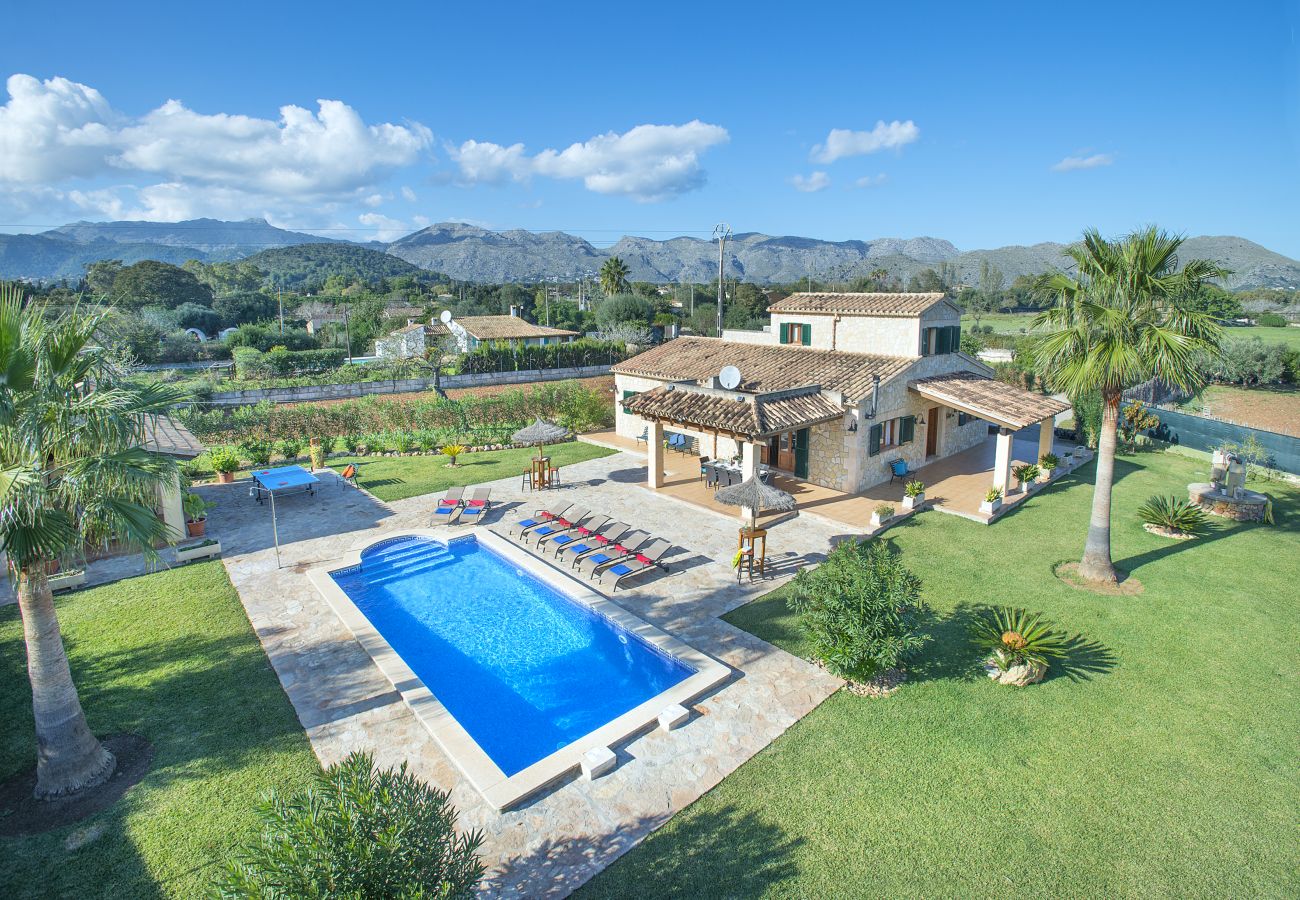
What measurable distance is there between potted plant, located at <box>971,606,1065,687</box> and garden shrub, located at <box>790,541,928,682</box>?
1.31 m

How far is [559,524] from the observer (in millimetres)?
17609

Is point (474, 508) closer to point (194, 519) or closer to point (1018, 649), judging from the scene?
point (194, 519)

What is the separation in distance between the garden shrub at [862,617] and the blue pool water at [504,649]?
8.35 feet

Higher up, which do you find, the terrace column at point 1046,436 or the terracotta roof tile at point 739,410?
the terracotta roof tile at point 739,410

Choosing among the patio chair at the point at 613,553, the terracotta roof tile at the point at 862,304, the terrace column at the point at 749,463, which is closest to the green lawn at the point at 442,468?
the terrace column at the point at 749,463

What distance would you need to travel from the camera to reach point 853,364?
74.2 ft

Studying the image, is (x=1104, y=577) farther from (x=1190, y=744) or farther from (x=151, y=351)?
(x=151, y=351)

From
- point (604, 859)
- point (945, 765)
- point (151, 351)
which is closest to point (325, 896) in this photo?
point (604, 859)

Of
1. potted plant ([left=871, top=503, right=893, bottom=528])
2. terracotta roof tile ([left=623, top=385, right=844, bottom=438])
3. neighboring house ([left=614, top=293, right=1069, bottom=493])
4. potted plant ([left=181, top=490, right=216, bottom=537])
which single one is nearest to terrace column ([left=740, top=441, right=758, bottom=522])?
neighboring house ([left=614, top=293, right=1069, bottom=493])

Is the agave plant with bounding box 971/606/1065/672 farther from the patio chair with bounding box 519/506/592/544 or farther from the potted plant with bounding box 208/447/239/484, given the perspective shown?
the potted plant with bounding box 208/447/239/484

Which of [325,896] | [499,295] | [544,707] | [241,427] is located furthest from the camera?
[499,295]

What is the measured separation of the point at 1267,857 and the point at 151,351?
7204cm

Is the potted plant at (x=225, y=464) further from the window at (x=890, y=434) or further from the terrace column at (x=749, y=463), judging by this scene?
the window at (x=890, y=434)

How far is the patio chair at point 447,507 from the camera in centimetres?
1903
